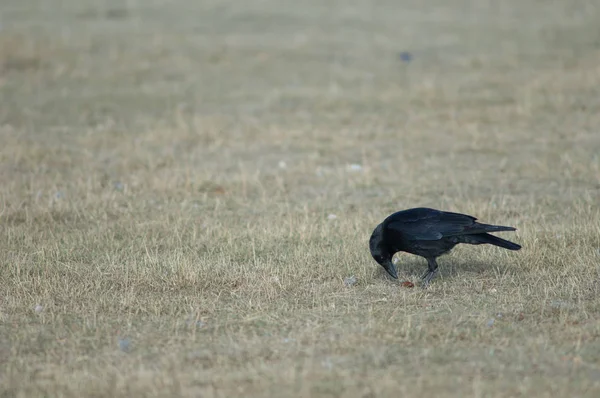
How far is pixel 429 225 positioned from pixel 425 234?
0.29 feet

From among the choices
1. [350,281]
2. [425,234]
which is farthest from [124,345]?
[425,234]

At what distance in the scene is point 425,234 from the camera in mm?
6289

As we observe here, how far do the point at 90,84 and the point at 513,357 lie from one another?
41.5 ft

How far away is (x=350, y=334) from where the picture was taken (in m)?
5.32

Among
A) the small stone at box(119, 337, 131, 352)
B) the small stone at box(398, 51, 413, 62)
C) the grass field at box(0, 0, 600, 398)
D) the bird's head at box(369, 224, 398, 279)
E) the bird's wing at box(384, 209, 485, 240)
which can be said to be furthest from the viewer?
the small stone at box(398, 51, 413, 62)

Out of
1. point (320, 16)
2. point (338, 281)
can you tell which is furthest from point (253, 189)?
point (320, 16)

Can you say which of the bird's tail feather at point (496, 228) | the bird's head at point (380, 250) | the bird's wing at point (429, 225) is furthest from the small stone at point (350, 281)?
the bird's tail feather at point (496, 228)

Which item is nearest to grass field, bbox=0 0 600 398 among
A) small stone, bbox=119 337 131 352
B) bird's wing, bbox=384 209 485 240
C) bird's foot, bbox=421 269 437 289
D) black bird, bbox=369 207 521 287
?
small stone, bbox=119 337 131 352

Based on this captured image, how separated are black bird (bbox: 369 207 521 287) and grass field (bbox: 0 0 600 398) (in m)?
0.33

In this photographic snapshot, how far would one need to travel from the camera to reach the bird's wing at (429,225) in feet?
20.6

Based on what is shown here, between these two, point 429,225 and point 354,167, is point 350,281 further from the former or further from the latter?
point 354,167

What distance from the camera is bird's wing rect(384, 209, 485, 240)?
6.28m

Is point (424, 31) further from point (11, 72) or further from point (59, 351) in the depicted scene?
point (59, 351)

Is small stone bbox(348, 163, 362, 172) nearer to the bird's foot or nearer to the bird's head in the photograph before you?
the bird's foot
